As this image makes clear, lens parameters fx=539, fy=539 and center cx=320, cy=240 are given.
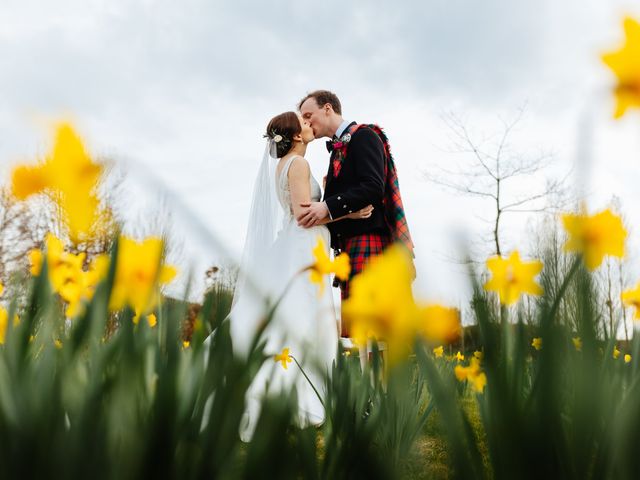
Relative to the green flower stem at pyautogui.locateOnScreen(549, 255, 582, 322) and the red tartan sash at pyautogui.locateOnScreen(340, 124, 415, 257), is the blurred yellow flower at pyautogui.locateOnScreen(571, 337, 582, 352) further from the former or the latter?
the red tartan sash at pyautogui.locateOnScreen(340, 124, 415, 257)

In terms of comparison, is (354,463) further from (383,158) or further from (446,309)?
(383,158)

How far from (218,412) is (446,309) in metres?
0.26

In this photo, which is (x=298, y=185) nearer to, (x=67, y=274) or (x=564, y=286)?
(x=67, y=274)

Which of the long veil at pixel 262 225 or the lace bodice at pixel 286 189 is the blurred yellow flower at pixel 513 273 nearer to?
the long veil at pixel 262 225

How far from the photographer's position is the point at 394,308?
42 cm

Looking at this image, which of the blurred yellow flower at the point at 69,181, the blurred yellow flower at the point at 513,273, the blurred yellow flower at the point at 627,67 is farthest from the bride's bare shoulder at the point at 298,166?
the blurred yellow flower at the point at 69,181

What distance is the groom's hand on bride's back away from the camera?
2.93m

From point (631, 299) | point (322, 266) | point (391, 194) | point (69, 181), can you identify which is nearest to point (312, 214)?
point (391, 194)

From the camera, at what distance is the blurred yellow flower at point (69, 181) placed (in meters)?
0.41

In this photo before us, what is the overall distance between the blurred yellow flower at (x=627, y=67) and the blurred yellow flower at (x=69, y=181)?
513 mm

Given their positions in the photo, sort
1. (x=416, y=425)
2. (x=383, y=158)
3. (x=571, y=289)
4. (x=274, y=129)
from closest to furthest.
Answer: (x=571, y=289) → (x=416, y=425) → (x=383, y=158) → (x=274, y=129)

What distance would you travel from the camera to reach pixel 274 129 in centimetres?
352

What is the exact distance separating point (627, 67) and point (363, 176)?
237 cm

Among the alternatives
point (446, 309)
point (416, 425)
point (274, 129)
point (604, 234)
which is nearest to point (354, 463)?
point (446, 309)
